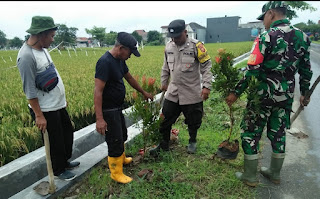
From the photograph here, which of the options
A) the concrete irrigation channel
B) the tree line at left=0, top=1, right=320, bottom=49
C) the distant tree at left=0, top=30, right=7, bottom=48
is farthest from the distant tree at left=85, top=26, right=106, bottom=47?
the concrete irrigation channel

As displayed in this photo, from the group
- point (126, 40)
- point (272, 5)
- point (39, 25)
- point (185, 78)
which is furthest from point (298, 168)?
point (39, 25)

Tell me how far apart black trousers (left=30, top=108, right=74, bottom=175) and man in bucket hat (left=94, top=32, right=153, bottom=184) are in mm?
483

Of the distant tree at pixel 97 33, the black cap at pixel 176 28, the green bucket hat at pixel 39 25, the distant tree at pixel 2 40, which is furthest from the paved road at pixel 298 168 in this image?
the distant tree at pixel 2 40

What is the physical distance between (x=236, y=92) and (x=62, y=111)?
1976 mm

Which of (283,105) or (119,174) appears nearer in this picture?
(283,105)

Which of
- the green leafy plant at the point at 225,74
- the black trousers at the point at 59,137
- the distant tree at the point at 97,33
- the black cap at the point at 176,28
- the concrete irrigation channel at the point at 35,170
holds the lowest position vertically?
the concrete irrigation channel at the point at 35,170

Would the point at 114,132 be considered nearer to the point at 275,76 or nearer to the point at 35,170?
the point at 35,170

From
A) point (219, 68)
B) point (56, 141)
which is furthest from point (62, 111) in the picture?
point (219, 68)

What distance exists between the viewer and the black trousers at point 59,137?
2482 mm

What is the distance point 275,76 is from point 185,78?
1.11 metres

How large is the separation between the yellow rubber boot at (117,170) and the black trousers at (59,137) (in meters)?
0.55

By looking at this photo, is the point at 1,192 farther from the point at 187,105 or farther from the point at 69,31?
the point at 69,31

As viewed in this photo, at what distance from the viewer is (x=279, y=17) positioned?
2.27 metres

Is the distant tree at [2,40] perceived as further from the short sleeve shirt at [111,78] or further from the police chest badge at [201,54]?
the police chest badge at [201,54]
